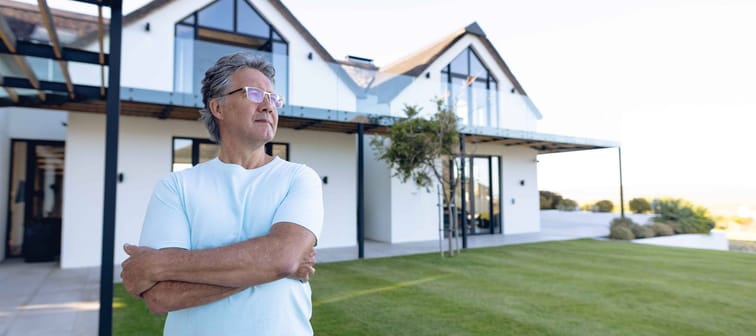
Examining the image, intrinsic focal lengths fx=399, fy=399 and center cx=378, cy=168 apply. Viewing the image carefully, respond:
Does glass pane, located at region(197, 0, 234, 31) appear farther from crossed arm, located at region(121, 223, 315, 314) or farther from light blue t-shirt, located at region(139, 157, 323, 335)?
crossed arm, located at region(121, 223, 315, 314)

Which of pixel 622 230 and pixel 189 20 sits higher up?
pixel 189 20

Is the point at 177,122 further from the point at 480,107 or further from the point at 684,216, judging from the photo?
the point at 684,216

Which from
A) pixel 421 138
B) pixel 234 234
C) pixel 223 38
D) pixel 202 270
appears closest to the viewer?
pixel 202 270

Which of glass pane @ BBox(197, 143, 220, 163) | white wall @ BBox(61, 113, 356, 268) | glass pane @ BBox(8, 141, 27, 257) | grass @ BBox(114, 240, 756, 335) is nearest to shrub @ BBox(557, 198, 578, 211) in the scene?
grass @ BBox(114, 240, 756, 335)

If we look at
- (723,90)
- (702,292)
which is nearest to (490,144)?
(702,292)

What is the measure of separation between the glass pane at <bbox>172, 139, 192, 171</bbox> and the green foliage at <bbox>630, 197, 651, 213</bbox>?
16.9 metres

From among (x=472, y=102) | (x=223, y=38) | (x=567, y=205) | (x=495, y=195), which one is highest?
(x=223, y=38)

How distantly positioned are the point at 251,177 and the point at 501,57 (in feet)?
42.4

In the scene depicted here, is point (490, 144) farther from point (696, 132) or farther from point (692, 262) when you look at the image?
point (696, 132)

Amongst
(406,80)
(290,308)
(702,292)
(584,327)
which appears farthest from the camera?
(406,80)

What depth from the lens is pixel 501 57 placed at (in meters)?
12.8

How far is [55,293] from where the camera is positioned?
5.14 metres

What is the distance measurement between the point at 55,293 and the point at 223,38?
19.5 ft

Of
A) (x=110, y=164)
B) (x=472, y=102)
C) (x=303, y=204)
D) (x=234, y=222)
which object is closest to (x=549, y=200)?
(x=472, y=102)
